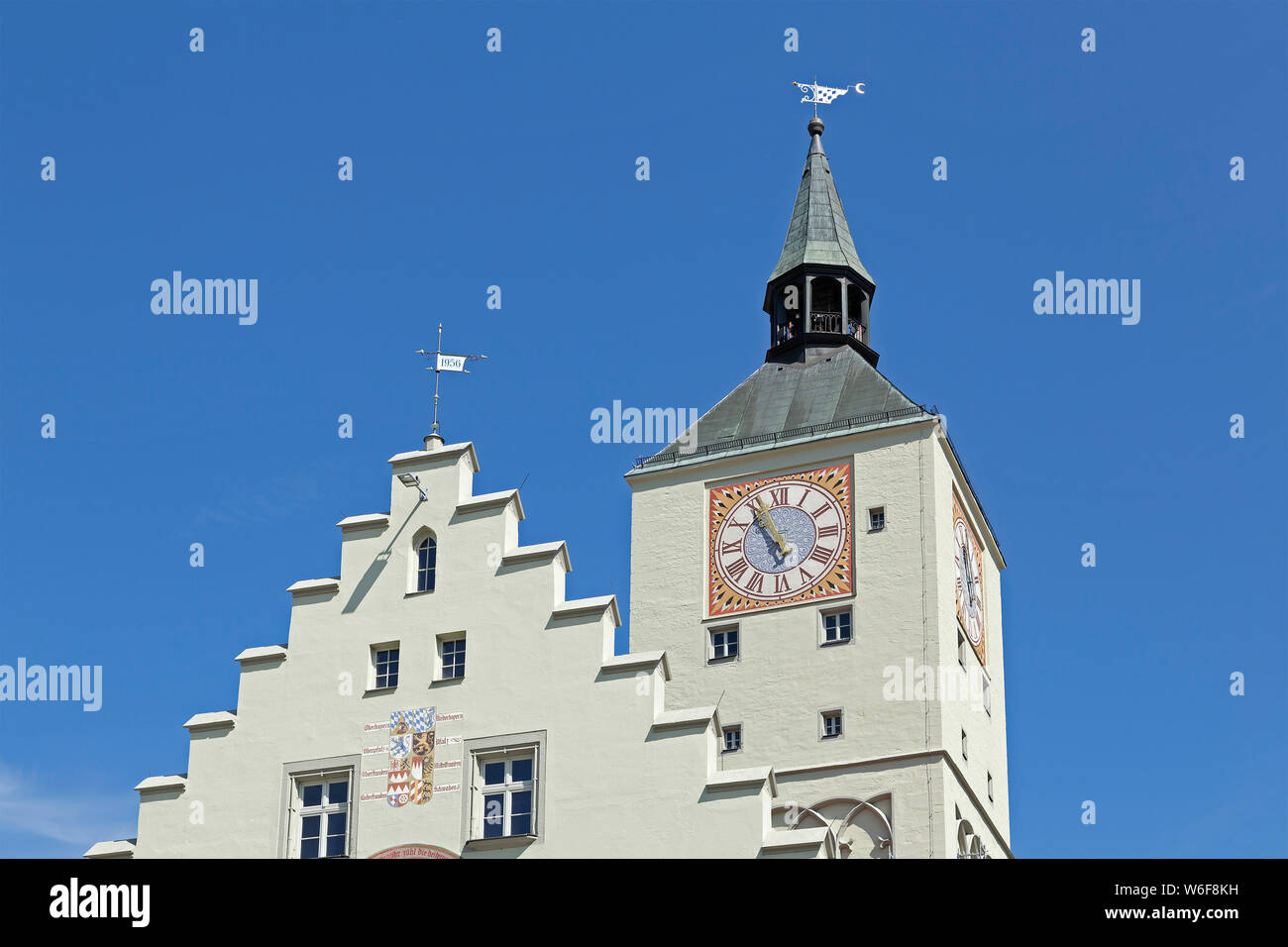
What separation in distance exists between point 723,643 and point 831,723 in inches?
141

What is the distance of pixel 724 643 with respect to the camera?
5662 cm

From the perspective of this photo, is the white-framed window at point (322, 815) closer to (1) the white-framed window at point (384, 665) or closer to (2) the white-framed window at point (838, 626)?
(1) the white-framed window at point (384, 665)

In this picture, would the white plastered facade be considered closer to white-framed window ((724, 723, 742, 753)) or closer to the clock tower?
the clock tower

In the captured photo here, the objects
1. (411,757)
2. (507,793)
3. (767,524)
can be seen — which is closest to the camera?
(507,793)

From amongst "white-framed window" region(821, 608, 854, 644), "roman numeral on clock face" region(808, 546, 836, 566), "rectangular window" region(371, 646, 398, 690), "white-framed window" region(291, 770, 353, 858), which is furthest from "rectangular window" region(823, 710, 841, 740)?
"white-framed window" region(291, 770, 353, 858)

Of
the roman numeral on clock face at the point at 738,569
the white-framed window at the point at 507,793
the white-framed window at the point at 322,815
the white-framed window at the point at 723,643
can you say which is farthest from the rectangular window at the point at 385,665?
the roman numeral on clock face at the point at 738,569

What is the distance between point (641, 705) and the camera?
1355 inches

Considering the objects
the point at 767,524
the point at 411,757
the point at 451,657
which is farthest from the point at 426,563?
the point at 767,524

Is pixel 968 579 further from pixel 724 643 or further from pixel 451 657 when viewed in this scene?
pixel 451 657

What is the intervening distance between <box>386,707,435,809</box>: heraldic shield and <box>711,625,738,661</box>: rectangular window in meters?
21.4

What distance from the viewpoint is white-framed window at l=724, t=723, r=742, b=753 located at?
2160 inches
